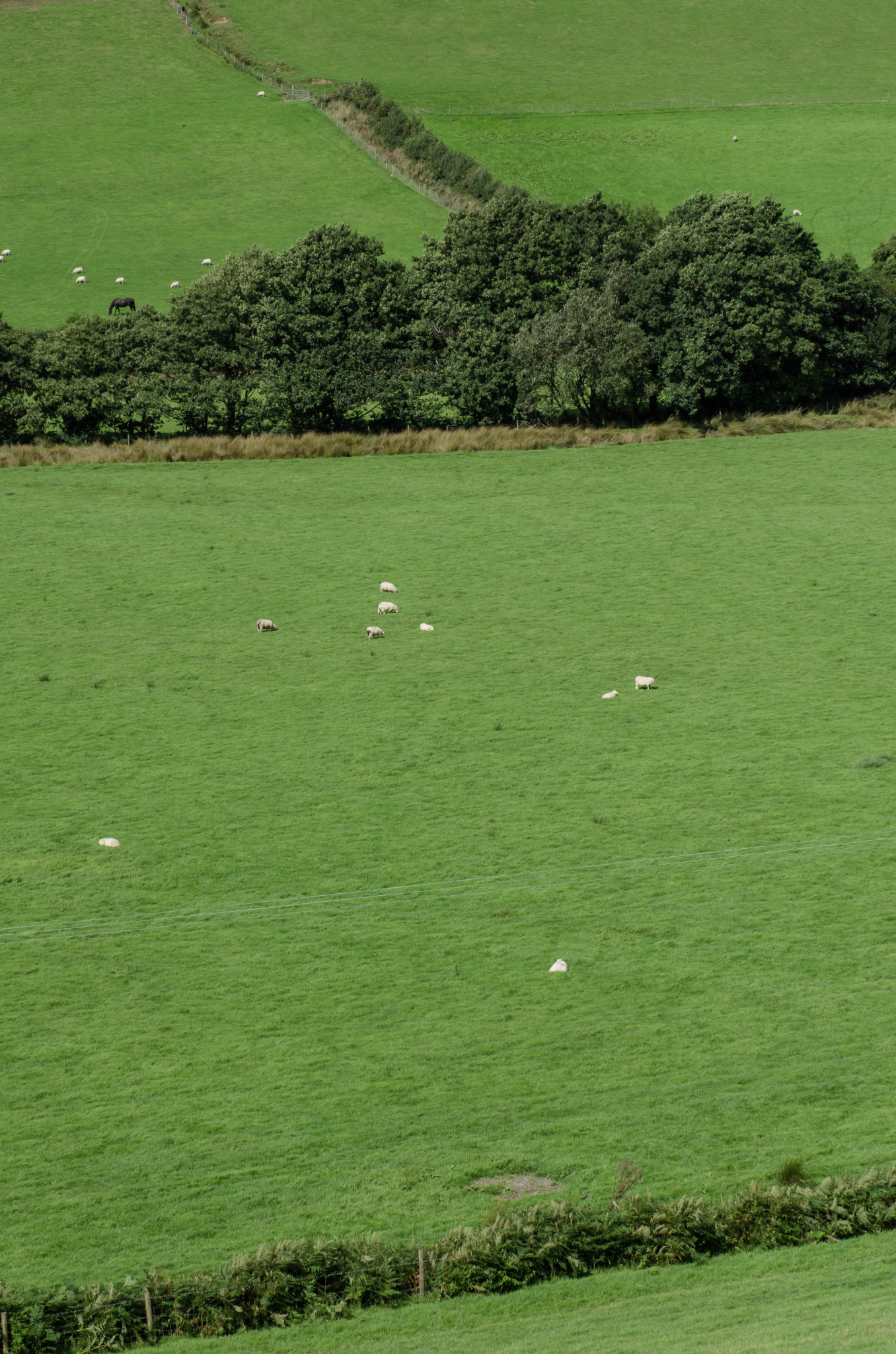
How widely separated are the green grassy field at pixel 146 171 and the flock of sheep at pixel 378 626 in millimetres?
45273

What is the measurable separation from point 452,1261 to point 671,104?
11026cm

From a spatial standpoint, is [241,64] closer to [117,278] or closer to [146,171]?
[146,171]

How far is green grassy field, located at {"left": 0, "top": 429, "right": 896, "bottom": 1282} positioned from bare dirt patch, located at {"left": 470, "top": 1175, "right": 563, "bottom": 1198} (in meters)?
0.24

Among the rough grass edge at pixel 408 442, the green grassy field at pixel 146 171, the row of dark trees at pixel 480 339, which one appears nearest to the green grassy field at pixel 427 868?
the rough grass edge at pixel 408 442

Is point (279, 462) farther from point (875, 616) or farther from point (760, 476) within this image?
point (875, 616)

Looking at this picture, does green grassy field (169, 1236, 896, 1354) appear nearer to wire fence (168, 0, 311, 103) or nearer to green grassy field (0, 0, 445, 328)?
green grassy field (0, 0, 445, 328)

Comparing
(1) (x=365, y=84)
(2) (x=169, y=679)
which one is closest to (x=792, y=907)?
(2) (x=169, y=679)

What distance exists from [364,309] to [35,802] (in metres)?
35.9

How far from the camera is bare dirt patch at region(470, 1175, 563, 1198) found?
69.1ft

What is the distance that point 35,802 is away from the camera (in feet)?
109

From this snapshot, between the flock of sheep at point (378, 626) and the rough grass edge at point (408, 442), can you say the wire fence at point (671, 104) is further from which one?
the flock of sheep at point (378, 626)

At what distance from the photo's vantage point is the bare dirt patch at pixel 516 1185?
21062mm

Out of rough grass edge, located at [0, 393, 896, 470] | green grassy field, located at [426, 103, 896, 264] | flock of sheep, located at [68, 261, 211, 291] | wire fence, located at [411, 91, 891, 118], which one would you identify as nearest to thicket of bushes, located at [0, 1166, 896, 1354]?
rough grass edge, located at [0, 393, 896, 470]

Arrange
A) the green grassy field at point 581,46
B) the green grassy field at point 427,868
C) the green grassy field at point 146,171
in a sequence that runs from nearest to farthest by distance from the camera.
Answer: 1. the green grassy field at point 427,868
2. the green grassy field at point 146,171
3. the green grassy field at point 581,46
